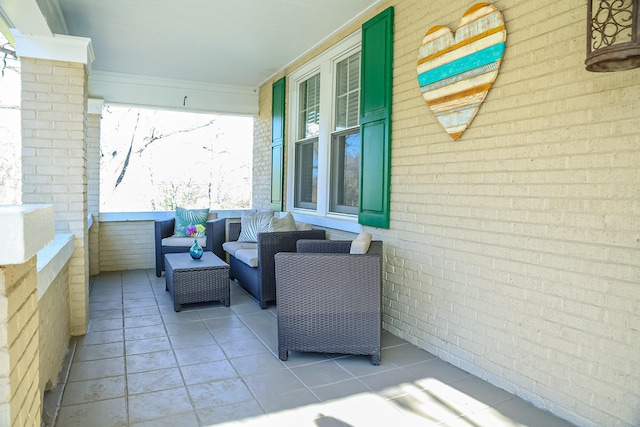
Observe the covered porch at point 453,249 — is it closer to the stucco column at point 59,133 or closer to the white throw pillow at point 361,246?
the stucco column at point 59,133

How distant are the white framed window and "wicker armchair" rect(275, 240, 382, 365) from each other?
1.25 m

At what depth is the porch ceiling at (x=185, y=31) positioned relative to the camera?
382 cm

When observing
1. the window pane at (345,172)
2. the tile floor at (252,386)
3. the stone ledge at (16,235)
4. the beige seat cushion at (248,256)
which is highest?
the window pane at (345,172)

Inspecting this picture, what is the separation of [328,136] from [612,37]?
3.21m

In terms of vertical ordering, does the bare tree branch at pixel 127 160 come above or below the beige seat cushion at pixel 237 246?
above

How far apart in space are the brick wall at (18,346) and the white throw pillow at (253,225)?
13.1ft

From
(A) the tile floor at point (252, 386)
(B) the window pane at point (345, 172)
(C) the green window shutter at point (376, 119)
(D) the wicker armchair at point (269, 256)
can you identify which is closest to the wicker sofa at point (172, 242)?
(D) the wicker armchair at point (269, 256)

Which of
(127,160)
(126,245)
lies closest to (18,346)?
(126,245)

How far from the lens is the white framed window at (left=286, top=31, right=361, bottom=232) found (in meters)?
4.44

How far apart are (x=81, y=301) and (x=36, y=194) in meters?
0.91

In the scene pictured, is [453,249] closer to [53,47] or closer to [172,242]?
[53,47]

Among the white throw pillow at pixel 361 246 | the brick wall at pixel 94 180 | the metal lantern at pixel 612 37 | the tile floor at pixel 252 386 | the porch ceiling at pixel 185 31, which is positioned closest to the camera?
the metal lantern at pixel 612 37

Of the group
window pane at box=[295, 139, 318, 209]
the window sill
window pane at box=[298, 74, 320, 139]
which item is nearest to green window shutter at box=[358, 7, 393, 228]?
the window sill

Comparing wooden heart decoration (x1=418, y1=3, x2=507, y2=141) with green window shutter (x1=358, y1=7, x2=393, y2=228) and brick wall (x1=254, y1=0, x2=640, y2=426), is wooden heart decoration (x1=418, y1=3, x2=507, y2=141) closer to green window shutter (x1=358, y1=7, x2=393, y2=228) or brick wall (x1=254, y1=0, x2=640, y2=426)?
brick wall (x1=254, y1=0, x2=640, y2=426)
